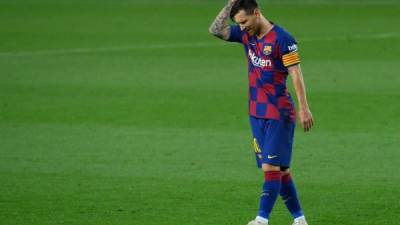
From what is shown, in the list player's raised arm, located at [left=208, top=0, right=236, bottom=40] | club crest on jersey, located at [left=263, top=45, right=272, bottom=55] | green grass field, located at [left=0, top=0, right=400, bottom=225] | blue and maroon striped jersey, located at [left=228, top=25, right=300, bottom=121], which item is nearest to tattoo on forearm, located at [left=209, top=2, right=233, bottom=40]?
player's raised arm, located at [left=208, top=0, right=236, bottom=40]

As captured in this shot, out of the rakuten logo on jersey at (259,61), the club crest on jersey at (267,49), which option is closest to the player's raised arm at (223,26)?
the rakuten logo on jersey at (259,61)

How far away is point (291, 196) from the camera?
347 inches

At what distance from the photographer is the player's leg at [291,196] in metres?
8.80

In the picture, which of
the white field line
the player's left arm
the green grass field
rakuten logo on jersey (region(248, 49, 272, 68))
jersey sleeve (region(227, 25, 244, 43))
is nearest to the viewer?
the player's left arm

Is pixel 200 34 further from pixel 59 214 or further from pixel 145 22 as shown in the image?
pixel 59 214

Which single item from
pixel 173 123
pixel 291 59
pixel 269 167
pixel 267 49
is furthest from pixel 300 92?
pixel 173 123

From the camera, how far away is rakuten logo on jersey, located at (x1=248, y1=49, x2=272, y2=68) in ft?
27.7

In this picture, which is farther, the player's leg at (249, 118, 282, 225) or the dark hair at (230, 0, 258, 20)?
the player's leg at (249, 118, 282, 225)

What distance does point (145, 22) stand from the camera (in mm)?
24562

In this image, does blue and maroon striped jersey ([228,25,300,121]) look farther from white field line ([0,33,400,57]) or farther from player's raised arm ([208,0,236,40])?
white field line ([0,33,400,57])

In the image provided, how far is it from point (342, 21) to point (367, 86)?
7882 millimetres

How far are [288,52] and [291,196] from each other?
52.5 inches

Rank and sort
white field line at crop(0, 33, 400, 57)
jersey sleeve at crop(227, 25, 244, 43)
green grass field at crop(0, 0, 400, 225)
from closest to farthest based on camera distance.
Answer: jersey sleeve at crop(227, 25, 244, 43), green grass field at crop(0, 0, 400, 225), white field line at crop(0, 33, 400, 57)

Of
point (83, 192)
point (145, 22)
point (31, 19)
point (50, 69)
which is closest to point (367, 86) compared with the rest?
point (50, 69)
